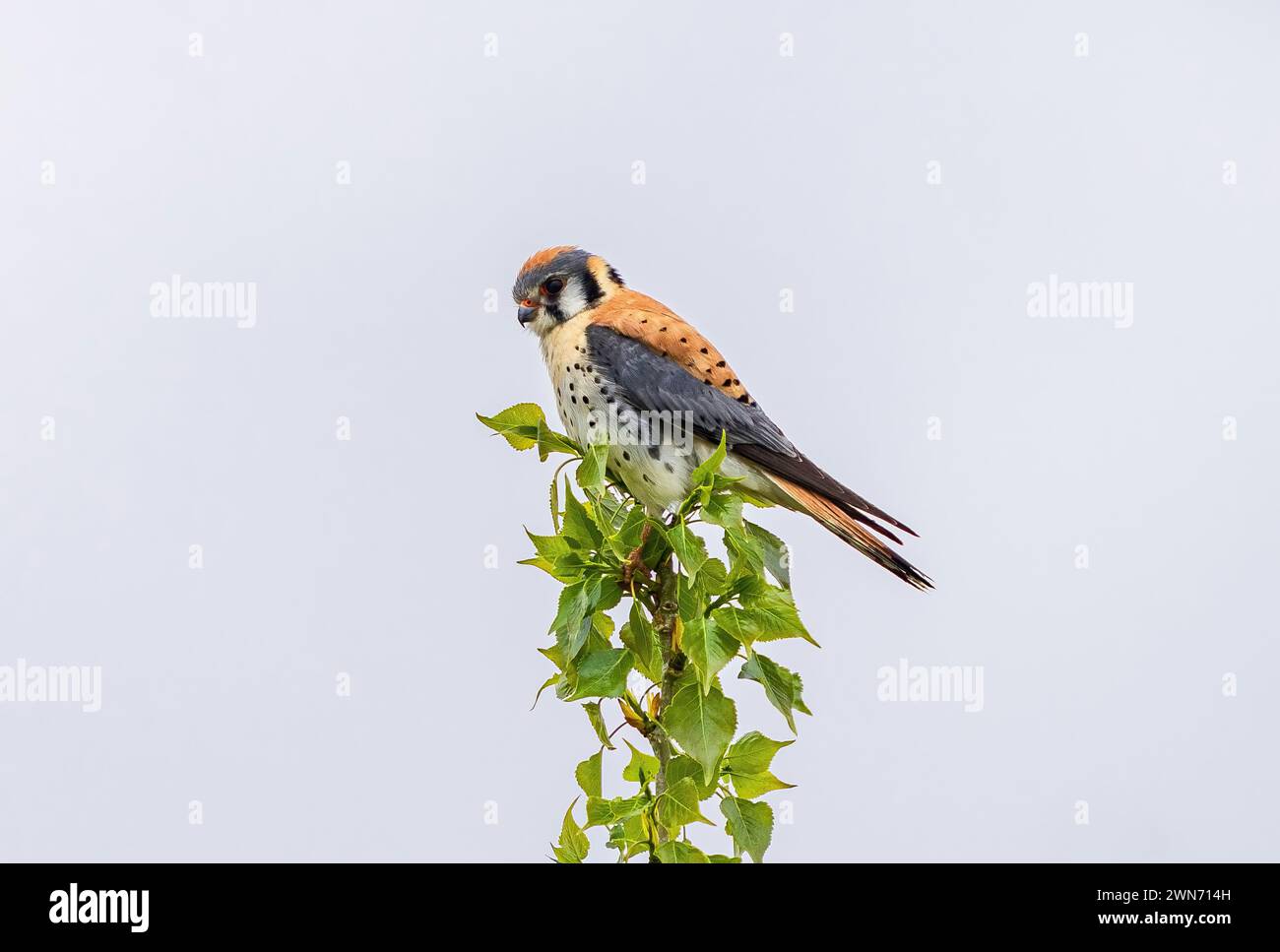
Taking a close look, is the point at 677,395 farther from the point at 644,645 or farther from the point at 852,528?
the point at 644,645

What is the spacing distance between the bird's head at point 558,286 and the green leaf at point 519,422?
0.55m

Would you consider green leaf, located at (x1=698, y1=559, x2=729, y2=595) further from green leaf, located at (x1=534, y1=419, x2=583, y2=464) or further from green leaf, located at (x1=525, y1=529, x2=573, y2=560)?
green leaf, located at (x1=534, y1=419, x2=583, y2=464)

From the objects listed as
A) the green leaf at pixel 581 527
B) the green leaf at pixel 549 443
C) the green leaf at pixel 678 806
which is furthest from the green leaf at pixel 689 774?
the green leaf at pixel 549 443

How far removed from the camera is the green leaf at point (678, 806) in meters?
1.81

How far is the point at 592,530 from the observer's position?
1.86 m

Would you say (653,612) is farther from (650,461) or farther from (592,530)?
(650,461)

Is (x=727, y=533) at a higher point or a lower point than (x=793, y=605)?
higher

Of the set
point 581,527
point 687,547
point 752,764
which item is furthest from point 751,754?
point 581,527

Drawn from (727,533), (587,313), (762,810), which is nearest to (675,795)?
(762,810)

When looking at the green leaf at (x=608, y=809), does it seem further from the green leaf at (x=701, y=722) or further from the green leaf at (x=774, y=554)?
the green leaf at (x=774, y=554)

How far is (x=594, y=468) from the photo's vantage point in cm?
192

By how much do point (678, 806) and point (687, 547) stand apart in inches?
16.3

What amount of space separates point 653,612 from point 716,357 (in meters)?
→ 0.70

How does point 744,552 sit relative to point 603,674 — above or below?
above
